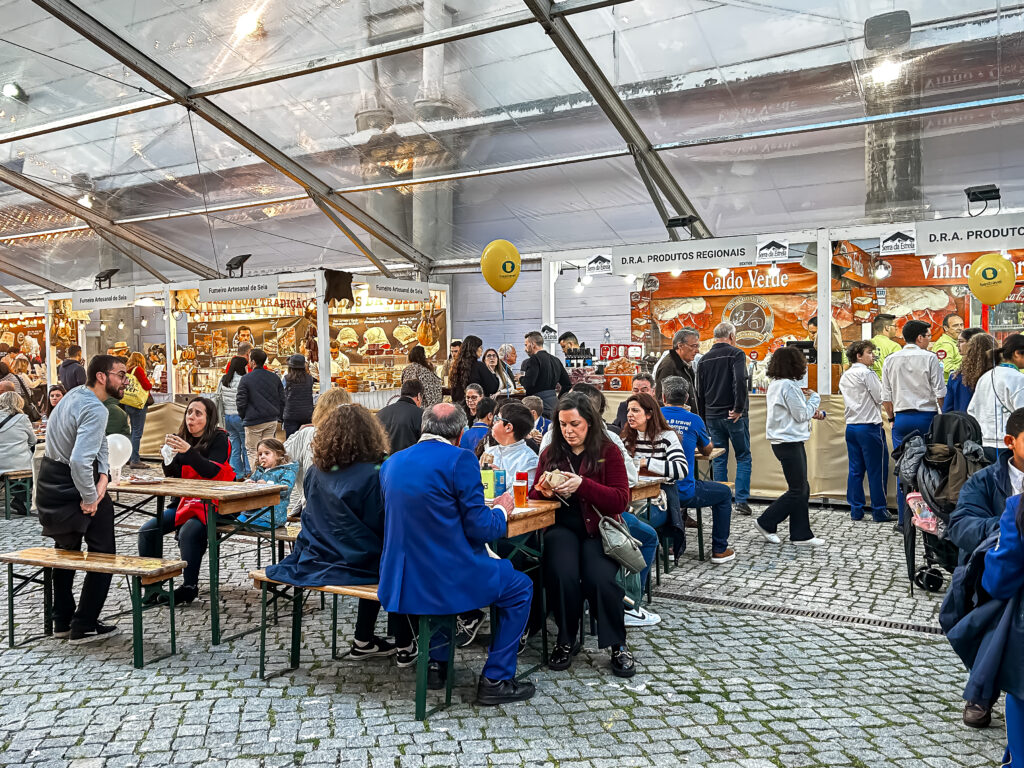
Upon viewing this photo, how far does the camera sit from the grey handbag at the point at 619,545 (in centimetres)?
393

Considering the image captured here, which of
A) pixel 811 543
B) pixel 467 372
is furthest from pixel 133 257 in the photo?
pixel 811 543

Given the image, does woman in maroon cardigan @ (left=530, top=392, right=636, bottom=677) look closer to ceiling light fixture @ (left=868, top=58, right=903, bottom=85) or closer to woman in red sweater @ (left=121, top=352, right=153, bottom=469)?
ceiling light fixture @ (left=868, top=58, right=903, bottom=85)

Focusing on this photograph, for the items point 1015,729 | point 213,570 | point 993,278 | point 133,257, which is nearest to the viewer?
point 1015,729

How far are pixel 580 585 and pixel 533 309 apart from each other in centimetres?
1179

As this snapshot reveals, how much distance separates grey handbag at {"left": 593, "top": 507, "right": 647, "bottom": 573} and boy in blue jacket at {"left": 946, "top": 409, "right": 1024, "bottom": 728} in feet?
4.43

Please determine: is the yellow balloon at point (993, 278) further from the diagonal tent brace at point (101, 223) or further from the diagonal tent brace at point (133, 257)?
the diagonal tent brace at point (133, 257)

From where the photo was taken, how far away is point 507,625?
364 cm

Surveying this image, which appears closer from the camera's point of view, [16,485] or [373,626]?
[373,626]

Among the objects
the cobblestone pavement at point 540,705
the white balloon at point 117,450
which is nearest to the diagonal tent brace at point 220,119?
the white balloon at point 117,450

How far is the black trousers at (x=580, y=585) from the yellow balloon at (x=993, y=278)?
649 cm

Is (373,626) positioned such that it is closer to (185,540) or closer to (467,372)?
(185,540)

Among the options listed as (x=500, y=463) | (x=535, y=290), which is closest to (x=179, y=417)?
(x=535, y=290)

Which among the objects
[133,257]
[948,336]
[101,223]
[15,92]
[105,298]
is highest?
[15,92]

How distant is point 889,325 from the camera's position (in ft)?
34.0
